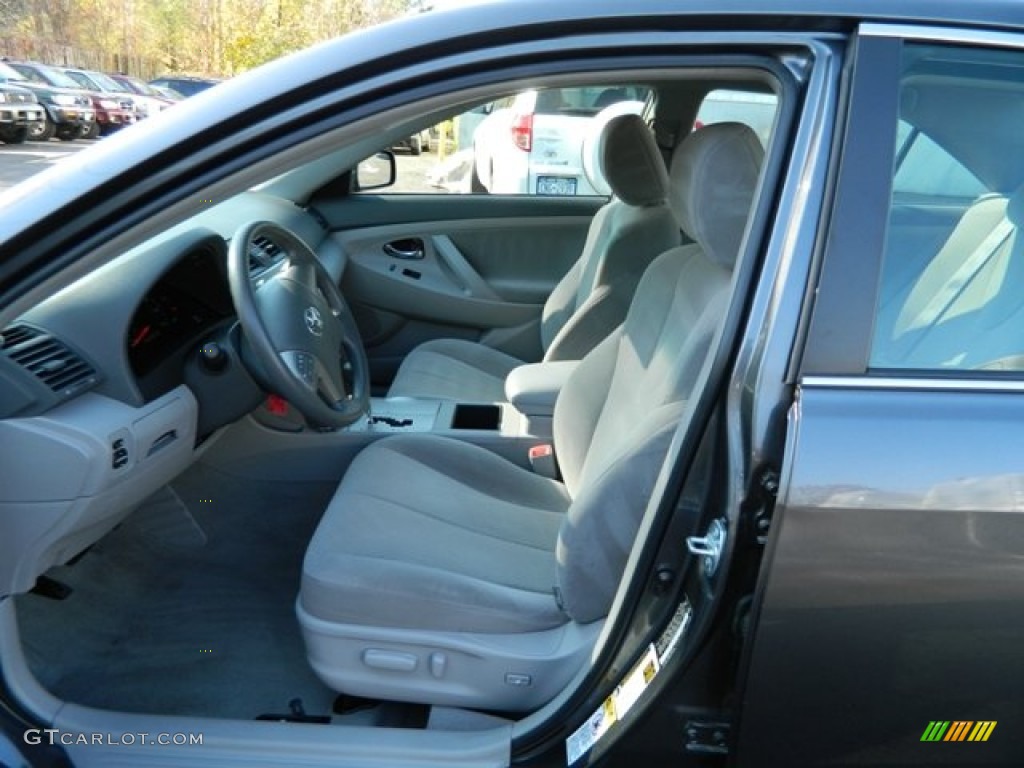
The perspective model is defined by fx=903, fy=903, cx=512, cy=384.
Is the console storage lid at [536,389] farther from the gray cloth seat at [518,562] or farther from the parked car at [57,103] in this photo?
the parked car at [57,103]

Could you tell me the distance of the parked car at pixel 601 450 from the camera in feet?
3.63

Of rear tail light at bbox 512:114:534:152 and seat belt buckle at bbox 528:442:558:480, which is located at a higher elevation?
rear tail light at bbox 512:114:534:152

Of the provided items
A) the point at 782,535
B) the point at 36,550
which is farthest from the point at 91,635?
the point at 782,535

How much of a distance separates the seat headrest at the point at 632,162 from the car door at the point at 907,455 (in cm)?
146

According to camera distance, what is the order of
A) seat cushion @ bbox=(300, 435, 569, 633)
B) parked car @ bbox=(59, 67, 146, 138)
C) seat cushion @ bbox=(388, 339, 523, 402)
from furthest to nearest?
parked car @ bbox=(59, 67, 146, 138) → seat cushion @ bbox=(388, 339, 523, 402) → seat cushion @ bbox=(300, 435, 569, 633)

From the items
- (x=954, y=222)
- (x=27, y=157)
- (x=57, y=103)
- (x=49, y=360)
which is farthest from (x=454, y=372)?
(x=57, y=103)

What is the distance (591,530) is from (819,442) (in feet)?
1.81

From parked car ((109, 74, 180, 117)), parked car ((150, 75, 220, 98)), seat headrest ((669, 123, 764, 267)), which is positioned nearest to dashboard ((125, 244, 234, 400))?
seat headrest ((669, 123, 764, 267))

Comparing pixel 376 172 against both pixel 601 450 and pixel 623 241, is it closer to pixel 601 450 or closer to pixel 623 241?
pixel 623 241

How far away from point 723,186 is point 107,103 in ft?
64.0

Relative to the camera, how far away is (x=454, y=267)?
3.88 metres

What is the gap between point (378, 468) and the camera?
2.10 m

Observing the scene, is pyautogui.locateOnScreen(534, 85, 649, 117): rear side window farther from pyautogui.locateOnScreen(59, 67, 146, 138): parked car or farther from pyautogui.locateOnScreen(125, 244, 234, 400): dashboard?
pyautogui.locateOnScreen(59, 67, 146, 138): parked car

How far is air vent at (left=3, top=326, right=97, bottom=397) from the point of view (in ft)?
4.98
